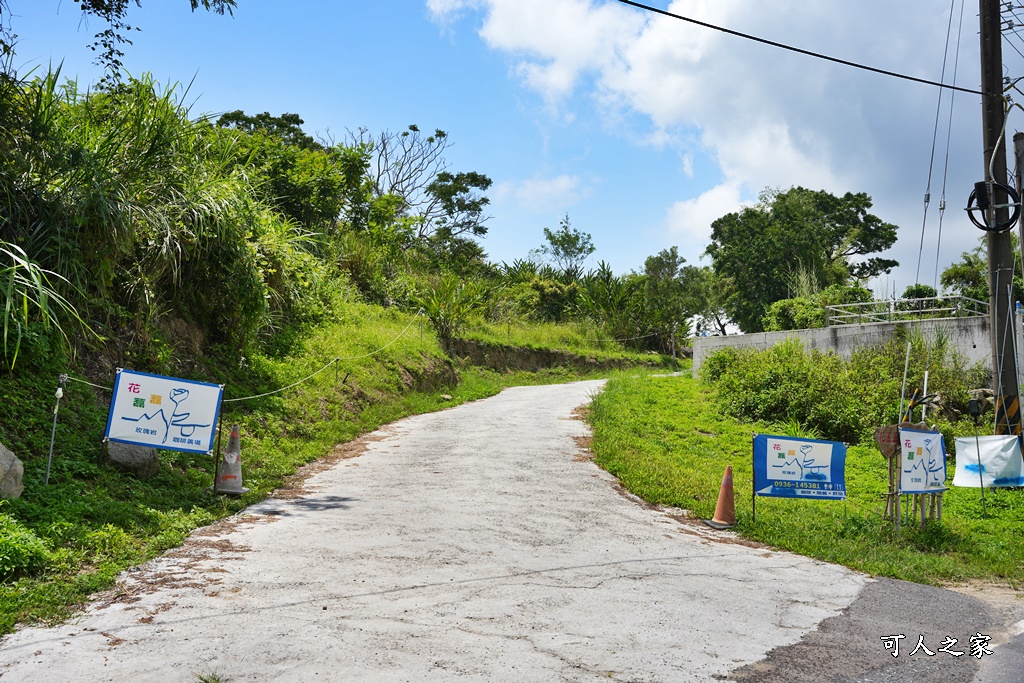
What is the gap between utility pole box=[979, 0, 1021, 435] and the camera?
1374 centimetres

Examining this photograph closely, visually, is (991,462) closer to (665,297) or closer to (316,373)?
(316,373)

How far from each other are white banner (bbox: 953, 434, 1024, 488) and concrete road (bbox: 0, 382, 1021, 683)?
15.9 feet

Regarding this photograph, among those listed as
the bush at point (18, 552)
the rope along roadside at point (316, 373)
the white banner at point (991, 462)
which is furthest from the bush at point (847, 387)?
the bush at point (18, 552)

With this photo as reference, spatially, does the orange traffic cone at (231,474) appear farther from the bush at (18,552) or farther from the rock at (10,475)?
the bush at (18,552)

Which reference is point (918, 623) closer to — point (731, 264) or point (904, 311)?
point (904, 311)

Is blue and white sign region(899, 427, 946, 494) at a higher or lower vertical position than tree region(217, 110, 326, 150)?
lower

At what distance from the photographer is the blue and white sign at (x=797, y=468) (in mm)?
10000

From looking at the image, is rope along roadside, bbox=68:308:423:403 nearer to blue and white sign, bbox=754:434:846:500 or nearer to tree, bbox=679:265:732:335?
blue and white sign, bbox=754:434:846:500

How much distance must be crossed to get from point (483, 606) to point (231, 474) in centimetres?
477

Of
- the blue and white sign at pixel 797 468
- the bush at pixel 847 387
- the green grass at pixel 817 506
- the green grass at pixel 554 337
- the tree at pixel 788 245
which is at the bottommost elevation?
the green grass at pixel 817 506

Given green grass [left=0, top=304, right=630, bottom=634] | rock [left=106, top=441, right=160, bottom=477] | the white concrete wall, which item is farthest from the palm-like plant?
rock [left=106, top=441, right=160, bottom=477]

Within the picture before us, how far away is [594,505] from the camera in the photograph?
34.2 ft

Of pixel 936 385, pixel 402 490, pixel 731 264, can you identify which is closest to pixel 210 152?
Result: pixel 402 490

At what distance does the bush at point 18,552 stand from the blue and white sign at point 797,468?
308 inches
